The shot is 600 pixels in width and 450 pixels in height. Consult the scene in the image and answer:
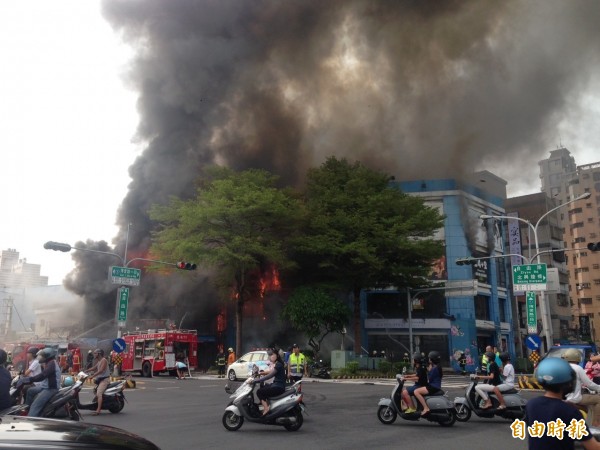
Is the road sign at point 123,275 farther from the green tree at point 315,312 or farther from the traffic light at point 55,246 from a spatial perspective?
the green tree at point 315,312

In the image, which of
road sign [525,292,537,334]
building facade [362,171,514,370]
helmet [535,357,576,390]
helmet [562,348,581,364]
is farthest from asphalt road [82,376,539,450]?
building facade [362,171,514,370]

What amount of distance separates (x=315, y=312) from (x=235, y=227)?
26.8 ft

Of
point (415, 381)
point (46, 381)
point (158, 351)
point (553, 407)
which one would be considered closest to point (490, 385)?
point (415, 381)

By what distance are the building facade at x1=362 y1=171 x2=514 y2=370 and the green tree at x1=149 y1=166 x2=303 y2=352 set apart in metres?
11.2

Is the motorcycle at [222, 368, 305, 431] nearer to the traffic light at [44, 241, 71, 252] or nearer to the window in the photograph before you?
the traffic light at [44, 241, 71, 252]

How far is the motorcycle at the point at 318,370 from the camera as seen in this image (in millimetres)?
29719

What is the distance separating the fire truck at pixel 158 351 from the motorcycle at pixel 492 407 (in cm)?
2188

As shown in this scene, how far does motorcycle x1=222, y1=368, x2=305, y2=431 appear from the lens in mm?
10172

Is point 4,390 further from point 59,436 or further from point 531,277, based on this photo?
point 531,277

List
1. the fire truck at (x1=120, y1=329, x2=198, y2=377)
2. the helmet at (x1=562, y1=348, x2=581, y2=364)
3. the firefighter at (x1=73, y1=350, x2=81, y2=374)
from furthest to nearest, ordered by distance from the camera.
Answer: the firefighter at (x1=73, y1=350, x2=81, y2=374)
the fire truck at (x1=120, y1=329, x2=198, y2=377)
the helmet at (x1=562, y1=348, x2=581, y2=364)

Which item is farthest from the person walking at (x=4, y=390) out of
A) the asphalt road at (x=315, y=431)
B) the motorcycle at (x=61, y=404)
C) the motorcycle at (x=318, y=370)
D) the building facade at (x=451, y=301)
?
the building facade at (x=451, y=301)

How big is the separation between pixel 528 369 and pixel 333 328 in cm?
1545

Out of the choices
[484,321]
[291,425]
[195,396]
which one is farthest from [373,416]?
[484,321]

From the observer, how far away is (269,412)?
1020cm
